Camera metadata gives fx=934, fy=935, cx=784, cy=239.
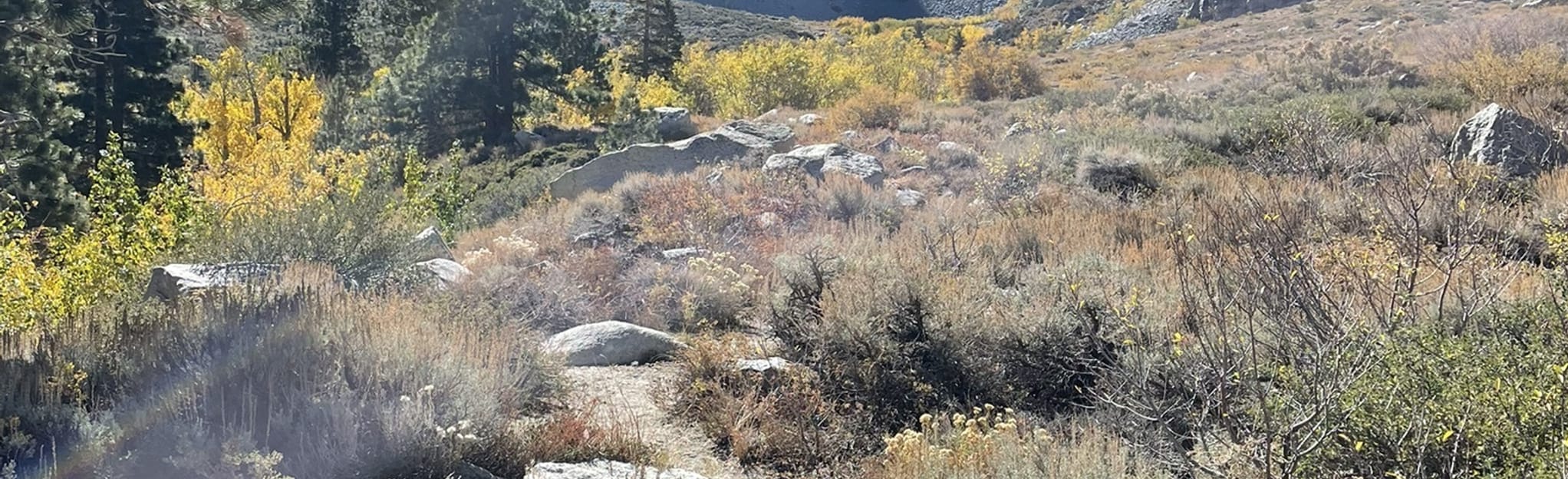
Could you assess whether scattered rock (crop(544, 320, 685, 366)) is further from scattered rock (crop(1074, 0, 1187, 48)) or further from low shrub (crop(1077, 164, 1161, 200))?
scattered rock (crop(1074, 0, 1187, 48))

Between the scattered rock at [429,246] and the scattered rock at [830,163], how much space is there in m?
4.24

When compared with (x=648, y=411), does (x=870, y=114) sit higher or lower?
lower

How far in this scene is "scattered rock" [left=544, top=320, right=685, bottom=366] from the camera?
555 centimetres

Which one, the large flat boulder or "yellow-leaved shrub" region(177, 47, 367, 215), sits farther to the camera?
"yellow-leaved shrub" region(177, 47, 367, 215)

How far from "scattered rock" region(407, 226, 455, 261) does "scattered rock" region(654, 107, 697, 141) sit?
13095 millimetres

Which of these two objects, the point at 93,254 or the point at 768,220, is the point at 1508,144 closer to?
the point at 768,220

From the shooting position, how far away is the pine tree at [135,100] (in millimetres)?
17031

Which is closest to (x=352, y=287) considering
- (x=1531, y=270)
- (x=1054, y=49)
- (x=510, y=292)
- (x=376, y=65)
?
(x=510, y=292)

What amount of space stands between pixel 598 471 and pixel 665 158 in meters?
9.71

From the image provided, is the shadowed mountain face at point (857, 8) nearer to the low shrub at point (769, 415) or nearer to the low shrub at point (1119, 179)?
the low shrub at point (1119, 179)

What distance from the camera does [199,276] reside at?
19.0 feet

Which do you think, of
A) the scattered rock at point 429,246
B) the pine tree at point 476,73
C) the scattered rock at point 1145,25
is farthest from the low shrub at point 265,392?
the scattered rock at point 1145,25

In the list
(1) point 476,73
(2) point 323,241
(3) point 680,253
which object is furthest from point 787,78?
(2) point 323,241

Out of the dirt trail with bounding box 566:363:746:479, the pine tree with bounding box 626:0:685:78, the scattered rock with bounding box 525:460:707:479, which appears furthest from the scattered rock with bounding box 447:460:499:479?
the pine tree with bounding box 626:0:685:78
